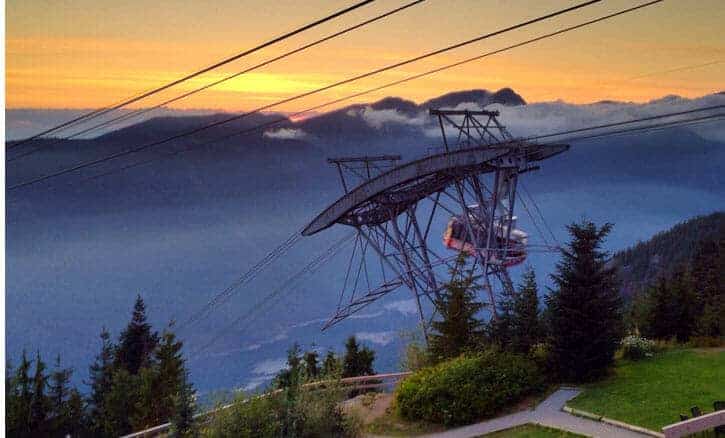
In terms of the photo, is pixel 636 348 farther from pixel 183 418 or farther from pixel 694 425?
pixel 183 418

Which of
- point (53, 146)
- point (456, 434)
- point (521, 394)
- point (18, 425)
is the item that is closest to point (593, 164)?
point (521, 394)

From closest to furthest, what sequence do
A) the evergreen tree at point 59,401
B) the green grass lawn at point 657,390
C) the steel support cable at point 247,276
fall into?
the green grass lawn at point 657,390
the evergreen tree at point 59,401
the steel support cable at point 247,276

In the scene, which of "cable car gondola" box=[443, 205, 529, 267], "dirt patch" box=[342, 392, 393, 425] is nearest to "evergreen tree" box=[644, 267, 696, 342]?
"cable car gondola" box=[443, 205, 529, 267]

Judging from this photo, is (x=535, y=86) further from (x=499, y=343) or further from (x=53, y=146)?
(x=53, y=146)

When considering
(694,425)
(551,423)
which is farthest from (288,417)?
(694,425)

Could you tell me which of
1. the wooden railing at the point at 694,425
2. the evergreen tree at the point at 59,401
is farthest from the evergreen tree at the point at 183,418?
the evergreen tree at the point at 59,401

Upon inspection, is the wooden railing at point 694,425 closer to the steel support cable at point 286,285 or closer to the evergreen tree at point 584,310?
the evergreen tree at point 584,310

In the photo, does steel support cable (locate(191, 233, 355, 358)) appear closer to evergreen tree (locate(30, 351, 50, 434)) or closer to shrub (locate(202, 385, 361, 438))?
evergreen tree (locate(30, 351, 50, 434))
